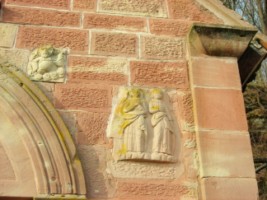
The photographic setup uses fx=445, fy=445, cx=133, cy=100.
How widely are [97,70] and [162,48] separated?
1.87 ft

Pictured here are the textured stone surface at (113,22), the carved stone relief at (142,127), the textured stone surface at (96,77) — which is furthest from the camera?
the textured stone surface at (113,22)

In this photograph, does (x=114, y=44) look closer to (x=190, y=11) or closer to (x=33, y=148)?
(x=190, y=11)

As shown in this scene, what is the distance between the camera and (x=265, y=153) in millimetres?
7926

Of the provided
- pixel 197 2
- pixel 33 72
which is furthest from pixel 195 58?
pixel 33 72

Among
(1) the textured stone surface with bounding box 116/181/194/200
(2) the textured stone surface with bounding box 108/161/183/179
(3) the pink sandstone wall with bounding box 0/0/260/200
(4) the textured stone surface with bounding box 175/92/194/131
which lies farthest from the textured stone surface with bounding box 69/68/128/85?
(1) the textured stone surface with bounding box 116/181/194/200

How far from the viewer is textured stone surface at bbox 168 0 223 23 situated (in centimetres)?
372

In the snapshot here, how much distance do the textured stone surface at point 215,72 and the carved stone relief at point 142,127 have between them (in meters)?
0.34

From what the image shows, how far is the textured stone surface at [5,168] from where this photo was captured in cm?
281

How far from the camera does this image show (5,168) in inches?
112

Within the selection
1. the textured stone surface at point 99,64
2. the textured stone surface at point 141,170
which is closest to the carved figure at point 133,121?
the textured stone surface at point 141,170

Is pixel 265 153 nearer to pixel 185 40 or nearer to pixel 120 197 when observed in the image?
pixel 185 40

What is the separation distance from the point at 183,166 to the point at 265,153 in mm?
5273

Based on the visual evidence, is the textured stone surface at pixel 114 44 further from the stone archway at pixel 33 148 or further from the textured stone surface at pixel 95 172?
the textured stone surface at pixel 95 172

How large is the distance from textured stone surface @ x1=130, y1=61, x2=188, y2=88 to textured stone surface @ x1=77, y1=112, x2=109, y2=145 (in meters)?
0.41
